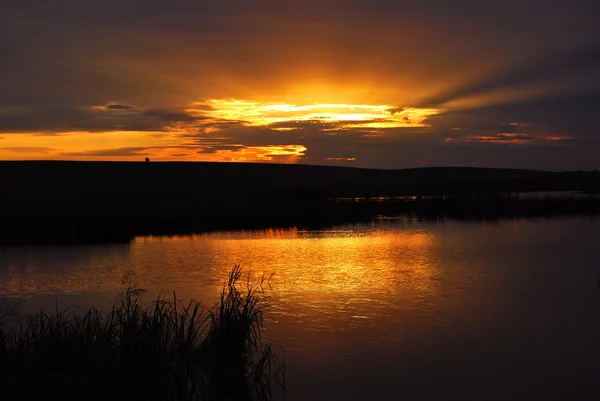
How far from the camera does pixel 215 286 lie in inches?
545

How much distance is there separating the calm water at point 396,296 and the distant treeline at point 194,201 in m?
5.47

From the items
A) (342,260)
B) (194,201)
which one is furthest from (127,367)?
(194,201)

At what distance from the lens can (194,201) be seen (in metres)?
39.3

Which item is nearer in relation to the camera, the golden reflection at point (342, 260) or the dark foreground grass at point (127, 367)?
the dark foreground grass at point (127, 367)

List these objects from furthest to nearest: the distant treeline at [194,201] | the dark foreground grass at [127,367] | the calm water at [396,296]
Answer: the distant treeline at [194,201], the calm water at [396,296], the dark foreground grass at [127,367]

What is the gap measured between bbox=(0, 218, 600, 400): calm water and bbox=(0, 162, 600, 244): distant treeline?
5469mm

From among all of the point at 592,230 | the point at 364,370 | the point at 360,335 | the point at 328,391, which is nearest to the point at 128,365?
the point at 328,391

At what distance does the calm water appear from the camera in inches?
334

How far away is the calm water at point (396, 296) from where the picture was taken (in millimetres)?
8492

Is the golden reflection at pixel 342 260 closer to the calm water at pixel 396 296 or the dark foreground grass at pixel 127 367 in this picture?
the calm water at pixel 396 296

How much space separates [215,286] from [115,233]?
12.0m

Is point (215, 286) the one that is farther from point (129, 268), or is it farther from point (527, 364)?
point (527, 364)

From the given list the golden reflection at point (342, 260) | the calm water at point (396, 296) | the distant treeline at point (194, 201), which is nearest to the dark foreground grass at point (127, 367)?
the calm water at point (396, 296)

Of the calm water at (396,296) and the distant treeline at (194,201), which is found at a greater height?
the distant treeline at (194,201)
